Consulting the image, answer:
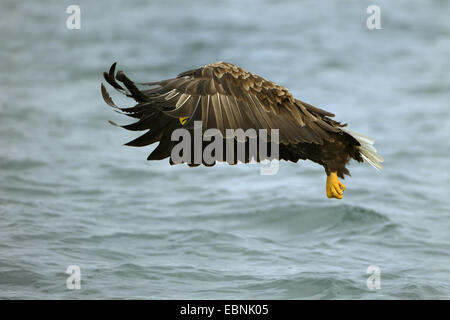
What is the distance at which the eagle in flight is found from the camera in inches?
188

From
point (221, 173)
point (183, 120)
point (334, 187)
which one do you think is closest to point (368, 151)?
point (334, 187)

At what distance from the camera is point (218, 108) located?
4.83 meters

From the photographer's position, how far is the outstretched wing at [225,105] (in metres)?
4.77

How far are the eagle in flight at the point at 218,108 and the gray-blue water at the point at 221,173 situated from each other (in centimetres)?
196

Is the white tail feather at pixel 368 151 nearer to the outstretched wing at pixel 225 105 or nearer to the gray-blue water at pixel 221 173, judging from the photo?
the outstretched wing at pixel 225 105

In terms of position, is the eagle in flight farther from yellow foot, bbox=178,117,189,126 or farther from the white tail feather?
the white tail feather

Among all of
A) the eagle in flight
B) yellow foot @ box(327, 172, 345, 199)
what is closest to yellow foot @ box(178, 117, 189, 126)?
the eagle in flight

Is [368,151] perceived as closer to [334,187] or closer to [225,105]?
[334,187]

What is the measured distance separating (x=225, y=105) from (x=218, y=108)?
2.1 inches

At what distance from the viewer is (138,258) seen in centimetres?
768

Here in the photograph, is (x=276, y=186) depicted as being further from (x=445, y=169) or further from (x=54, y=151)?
(x=54, y=151)

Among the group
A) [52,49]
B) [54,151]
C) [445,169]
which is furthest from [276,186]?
[52,49]
